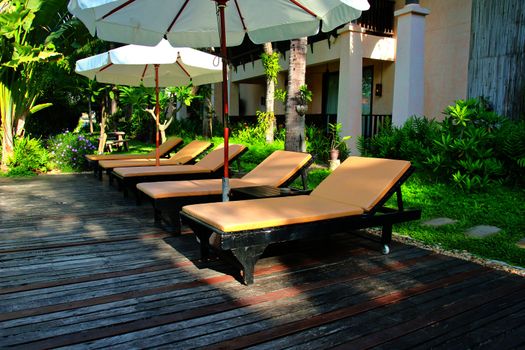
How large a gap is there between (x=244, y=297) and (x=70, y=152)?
1010 cm

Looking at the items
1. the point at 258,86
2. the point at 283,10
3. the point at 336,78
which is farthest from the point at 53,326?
the point at 258,86

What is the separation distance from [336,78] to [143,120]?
1094 cm

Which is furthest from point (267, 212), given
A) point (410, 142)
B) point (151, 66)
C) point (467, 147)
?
point (151, 66)

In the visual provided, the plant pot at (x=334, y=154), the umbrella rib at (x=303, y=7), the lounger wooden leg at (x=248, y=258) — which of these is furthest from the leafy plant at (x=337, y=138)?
the lounger wooden leg at (x=248, y=258)

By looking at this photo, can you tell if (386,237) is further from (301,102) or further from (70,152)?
(70,152)

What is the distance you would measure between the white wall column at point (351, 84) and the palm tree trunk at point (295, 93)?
117 inches

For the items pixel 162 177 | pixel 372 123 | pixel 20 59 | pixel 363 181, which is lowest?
pixel 162 177

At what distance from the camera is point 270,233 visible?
362 centimetres

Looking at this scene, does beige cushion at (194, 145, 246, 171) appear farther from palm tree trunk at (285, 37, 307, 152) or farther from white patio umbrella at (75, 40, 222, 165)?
palm tree trunk at (285, 37, 307, 152)

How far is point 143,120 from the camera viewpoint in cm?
2209

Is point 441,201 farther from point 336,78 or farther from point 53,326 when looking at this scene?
point 336,78

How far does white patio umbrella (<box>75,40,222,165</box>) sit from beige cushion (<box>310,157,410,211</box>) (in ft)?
9.13

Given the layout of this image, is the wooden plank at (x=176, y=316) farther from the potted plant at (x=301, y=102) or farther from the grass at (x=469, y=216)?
the potted plant at (x=301, y=102)

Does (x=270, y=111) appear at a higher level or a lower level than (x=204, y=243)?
higher
